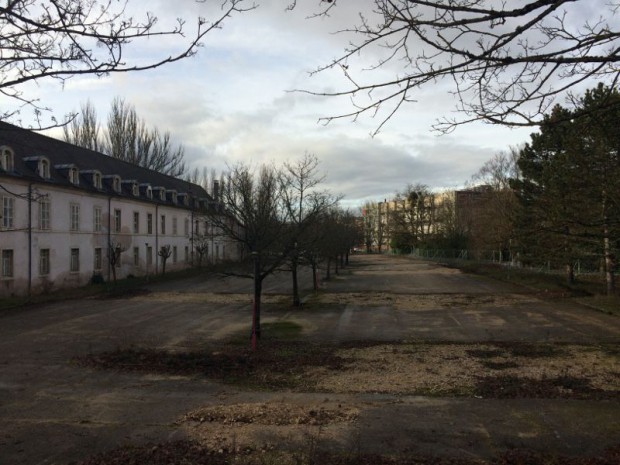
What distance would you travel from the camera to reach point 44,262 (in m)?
28.9

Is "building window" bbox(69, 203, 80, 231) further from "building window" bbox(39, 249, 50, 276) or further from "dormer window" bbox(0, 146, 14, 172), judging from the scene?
"dormer window" bbox(0, 146, 14, 172)

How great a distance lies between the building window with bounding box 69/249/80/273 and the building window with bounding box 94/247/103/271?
2.27 m

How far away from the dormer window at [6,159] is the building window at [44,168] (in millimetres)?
2868

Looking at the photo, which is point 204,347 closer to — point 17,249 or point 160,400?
point 160,400

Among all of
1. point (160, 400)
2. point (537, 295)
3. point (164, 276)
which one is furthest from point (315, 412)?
point (164, 276)

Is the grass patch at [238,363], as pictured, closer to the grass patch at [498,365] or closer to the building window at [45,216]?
the grass patch at [498,365]

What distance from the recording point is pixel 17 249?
2631cm

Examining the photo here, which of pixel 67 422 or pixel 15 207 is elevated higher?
pixel 15 207

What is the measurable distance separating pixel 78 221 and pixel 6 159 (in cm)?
753

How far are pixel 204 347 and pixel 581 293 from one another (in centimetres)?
2109

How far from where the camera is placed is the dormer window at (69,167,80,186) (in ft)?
105

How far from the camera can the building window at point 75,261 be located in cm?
3178

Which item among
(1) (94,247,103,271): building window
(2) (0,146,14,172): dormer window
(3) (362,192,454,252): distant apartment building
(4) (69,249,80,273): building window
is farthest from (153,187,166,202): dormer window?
(3) (362,192,454,252): distant apartment building

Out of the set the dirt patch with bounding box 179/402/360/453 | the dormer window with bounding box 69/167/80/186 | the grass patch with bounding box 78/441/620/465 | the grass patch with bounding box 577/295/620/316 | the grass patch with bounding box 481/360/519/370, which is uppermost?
the dormer window with bounding box 69/167/80/186
